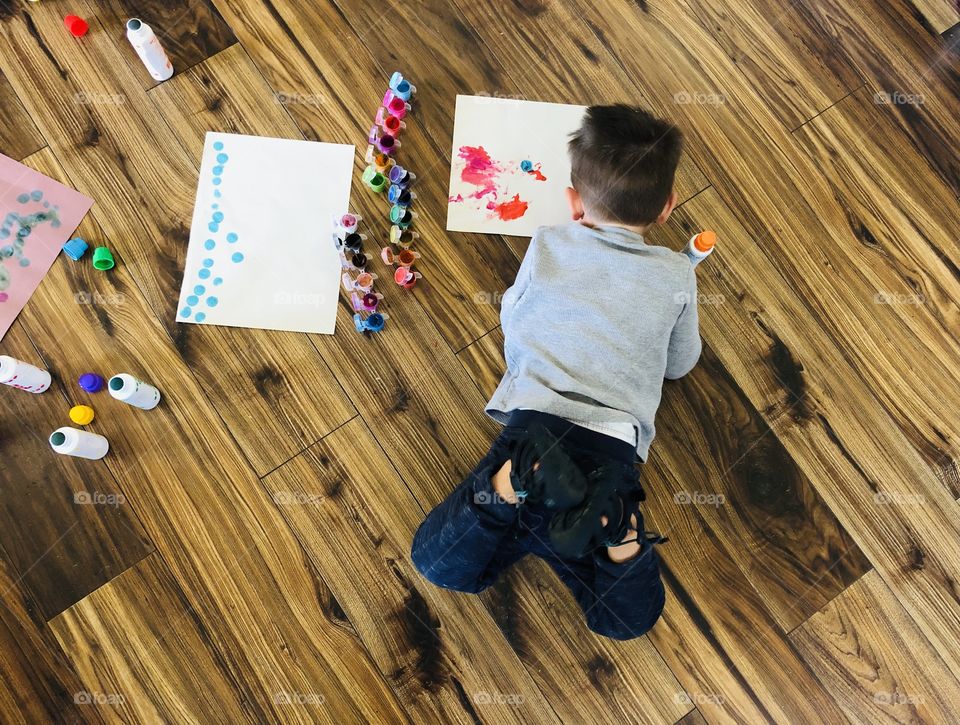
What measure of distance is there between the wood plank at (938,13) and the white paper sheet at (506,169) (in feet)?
2.57

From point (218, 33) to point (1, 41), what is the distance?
411 millimetres

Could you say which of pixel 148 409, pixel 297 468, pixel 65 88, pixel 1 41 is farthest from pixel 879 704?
pixel 1 41

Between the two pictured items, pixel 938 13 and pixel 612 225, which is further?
pixel 938 13

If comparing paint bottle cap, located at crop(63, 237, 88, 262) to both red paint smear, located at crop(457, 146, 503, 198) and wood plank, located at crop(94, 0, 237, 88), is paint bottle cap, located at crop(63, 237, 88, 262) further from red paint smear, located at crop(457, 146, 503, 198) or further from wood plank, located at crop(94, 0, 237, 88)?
red paint smear, located at crop(457, 146, 503, 198)

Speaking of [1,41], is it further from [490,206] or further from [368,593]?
[368,593]

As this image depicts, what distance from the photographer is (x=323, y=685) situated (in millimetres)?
1034

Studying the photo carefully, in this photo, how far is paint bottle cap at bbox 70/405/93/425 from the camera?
3.44 feet

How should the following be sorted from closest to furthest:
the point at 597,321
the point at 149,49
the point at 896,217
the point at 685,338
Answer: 1. the point at 597,321
2. the point at 685,338
3. the point at 149,49
4. the point at 896,217

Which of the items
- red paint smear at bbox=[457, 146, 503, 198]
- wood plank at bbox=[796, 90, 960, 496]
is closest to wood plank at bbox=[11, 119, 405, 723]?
red paint smear at bbox=[457, 146, 503, 198]

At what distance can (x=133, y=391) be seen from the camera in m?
1.00

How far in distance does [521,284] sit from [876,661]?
0.92 m

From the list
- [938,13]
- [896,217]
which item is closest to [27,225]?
[896,217]

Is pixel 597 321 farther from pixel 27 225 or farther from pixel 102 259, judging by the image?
pixel 27 225

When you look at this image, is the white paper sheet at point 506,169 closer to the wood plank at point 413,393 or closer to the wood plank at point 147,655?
the wood plank at point 413,393
